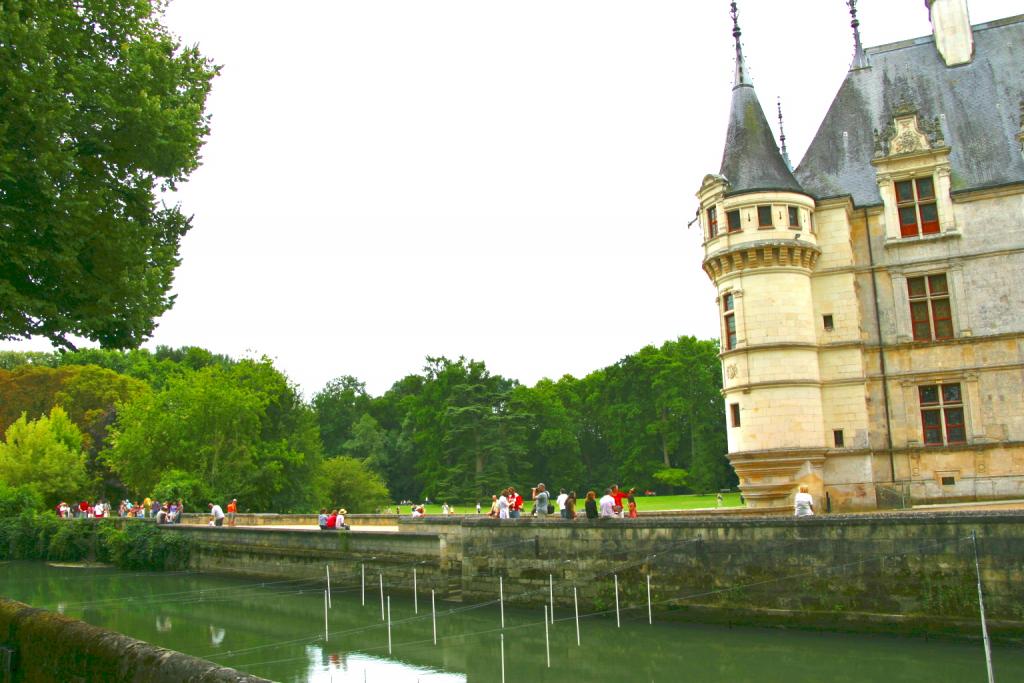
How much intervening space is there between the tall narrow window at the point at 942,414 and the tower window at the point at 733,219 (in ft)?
24.3

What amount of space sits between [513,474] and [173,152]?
2306 inches

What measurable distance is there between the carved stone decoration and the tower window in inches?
206

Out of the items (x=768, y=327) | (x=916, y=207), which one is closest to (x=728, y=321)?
(x=768, y=327)

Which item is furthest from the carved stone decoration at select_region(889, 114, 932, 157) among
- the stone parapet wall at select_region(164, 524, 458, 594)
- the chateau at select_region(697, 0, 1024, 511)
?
the stone parapet wall at select_region(164, 524, 458, 594)

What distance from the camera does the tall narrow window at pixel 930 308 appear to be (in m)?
26.2

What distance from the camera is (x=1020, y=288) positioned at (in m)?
25.2

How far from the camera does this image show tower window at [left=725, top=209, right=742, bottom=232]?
26.7 m

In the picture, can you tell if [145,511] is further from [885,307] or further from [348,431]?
[348,431]

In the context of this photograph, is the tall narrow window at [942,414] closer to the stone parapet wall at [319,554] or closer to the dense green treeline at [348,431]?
the stone parapet wall at [319,554]

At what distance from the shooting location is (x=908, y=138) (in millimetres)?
26812

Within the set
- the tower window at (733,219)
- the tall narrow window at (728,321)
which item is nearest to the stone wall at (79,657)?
the tall narrow window at (728,321)

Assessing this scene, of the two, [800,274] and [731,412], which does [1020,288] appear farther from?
[731,412]

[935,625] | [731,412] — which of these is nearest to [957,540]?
[935,625]

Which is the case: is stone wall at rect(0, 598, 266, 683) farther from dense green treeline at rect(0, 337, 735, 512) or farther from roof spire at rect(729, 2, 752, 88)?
dense green treeline at rect(0, 337, 735, 512)
